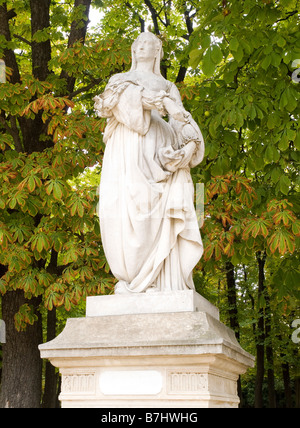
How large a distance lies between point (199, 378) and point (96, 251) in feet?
14.4

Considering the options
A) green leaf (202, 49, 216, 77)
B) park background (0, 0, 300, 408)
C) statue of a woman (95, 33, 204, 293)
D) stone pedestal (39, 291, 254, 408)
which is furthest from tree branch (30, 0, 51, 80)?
stone pedestal (39, 291, 254, 408)

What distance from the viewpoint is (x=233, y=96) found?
809 cm

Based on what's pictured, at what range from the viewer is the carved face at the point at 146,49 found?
19.1 ft

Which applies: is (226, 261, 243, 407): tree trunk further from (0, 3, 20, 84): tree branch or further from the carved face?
the carved face

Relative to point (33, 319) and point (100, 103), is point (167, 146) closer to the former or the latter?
point (100, 103)

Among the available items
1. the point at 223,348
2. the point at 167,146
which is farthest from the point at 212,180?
the point at 223,348

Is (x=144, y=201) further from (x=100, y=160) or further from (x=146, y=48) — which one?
(x=100, y=160)

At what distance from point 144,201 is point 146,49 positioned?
1.53 meters

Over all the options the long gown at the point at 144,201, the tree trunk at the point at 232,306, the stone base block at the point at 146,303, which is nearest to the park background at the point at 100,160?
the long gown at the point at 144,201

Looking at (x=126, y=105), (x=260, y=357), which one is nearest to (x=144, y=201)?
(x=126, y=105)

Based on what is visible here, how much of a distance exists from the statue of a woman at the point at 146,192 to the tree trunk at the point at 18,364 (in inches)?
195

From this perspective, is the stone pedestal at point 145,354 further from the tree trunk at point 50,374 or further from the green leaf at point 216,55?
the tree trunk at point 50,374

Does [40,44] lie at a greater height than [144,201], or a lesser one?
greater

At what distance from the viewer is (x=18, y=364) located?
9.86m
